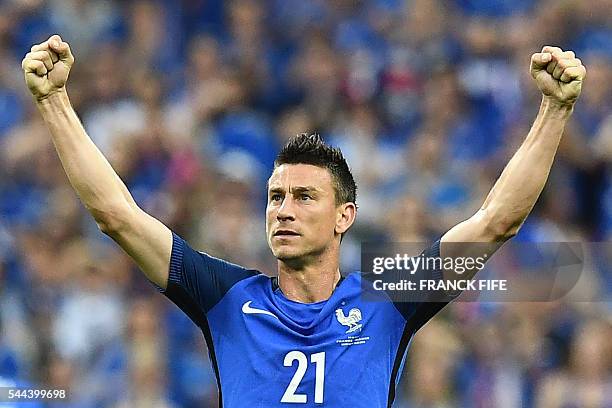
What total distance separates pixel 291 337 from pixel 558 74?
136 centimetres

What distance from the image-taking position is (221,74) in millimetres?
9141

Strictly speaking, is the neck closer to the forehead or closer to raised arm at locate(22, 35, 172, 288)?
the forehead

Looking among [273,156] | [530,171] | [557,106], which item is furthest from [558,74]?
[273,156]

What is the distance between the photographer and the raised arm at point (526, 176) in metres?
4.00

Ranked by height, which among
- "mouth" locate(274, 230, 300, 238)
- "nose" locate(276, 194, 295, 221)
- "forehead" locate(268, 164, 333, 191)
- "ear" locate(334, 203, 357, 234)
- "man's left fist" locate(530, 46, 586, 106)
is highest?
"man's left fist" locate(530, 46, 586, 106)

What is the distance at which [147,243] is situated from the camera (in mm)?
4066

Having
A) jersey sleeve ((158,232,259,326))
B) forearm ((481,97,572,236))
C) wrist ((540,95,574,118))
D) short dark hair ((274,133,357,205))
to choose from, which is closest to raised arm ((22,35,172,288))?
jersey sleeve ((158,232,259,326))

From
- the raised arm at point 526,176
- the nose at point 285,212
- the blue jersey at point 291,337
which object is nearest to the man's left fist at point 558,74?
the raised arm at point 526,176

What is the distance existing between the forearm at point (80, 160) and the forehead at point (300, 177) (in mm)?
726

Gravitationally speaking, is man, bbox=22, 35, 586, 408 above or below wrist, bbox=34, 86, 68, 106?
below

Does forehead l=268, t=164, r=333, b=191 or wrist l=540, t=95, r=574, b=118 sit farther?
forehead l=268, t=164, r=333, b=191

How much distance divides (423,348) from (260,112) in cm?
266

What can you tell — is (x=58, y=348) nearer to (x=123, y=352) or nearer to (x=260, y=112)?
(x=123, y=352)

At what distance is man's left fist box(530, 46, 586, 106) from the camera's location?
3.92 m
